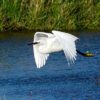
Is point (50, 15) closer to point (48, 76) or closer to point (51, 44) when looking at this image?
point (48, 76)

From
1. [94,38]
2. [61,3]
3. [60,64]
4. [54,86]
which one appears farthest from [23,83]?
[61,3]

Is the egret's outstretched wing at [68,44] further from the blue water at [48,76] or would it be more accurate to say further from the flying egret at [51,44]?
the blue water at [48,76]

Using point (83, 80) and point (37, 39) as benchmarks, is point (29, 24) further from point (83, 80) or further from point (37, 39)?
point (37, 39)

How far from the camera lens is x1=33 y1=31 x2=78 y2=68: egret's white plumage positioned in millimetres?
9604

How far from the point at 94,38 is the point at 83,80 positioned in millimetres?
4067

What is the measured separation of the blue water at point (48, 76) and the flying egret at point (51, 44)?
3.35 ft

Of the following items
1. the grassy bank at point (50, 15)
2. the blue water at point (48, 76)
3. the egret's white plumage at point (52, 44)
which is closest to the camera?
the egret's white plumage at point (52, 44)

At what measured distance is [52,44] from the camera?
10.4 meters

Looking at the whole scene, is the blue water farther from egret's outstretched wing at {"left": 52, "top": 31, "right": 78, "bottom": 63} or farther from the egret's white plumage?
egret's outstretched wing at {"left": 52, "top": 31, "right": 78, "bottom": 63}

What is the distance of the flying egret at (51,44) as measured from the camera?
379 inches

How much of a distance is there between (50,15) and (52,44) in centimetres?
784

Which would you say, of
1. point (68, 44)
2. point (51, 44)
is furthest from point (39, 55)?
point (68, 44)

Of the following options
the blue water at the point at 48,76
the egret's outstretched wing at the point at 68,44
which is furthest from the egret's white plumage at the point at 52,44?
the blue water at the point at 48,76

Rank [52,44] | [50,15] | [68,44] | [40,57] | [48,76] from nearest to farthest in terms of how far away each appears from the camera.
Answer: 1. [68,44]
2. [52,44]
3. [40,57]
4. [48,76]
5. [50,15]
